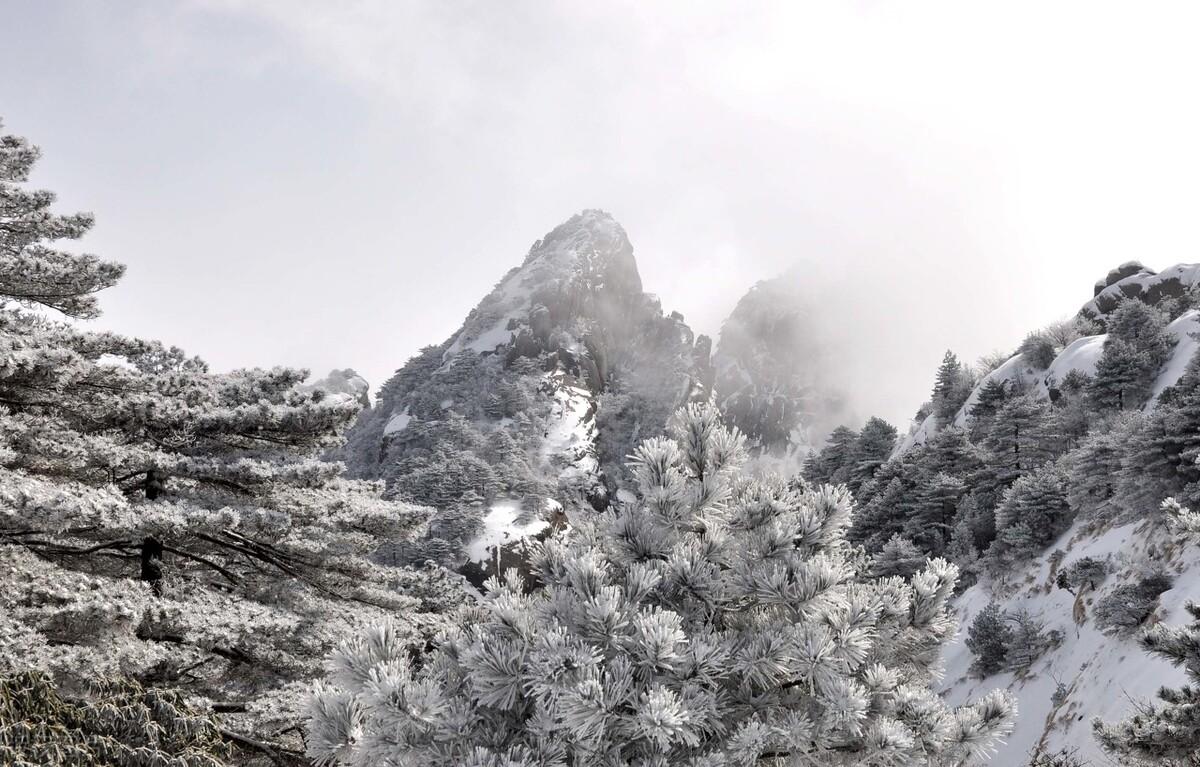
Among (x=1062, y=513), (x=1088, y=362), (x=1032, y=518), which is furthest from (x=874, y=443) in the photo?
(x=1032, y=518)

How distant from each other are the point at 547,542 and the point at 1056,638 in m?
17.6

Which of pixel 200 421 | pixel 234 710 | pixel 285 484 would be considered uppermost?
pixel 200 421

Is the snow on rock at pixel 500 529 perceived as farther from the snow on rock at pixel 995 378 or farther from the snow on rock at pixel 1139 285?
the snow on rock at pixel 1139 285

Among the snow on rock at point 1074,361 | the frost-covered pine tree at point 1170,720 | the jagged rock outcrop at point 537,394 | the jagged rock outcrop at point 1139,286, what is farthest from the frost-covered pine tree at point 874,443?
the frost-covered pine tree at point 1170,720

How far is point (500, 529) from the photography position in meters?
55.3

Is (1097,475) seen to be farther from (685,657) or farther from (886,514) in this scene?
(685,657)

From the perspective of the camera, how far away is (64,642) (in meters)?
7.18

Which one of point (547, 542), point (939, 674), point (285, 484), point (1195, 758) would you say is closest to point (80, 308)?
point (285, 484)

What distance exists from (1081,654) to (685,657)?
16.4 metres

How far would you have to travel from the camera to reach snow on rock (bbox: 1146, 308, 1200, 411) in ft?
98.7

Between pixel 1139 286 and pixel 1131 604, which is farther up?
pixel 1139 286

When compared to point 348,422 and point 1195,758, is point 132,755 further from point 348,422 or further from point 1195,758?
point 1195,758

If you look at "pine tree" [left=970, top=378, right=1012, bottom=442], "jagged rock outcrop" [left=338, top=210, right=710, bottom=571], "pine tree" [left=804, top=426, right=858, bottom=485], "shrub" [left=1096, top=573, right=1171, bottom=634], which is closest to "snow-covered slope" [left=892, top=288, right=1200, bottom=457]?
"pine tree" [left=970, top=378, right=1012, bottom=442]

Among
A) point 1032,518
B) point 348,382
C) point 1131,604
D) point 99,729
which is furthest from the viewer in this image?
point 348,382
